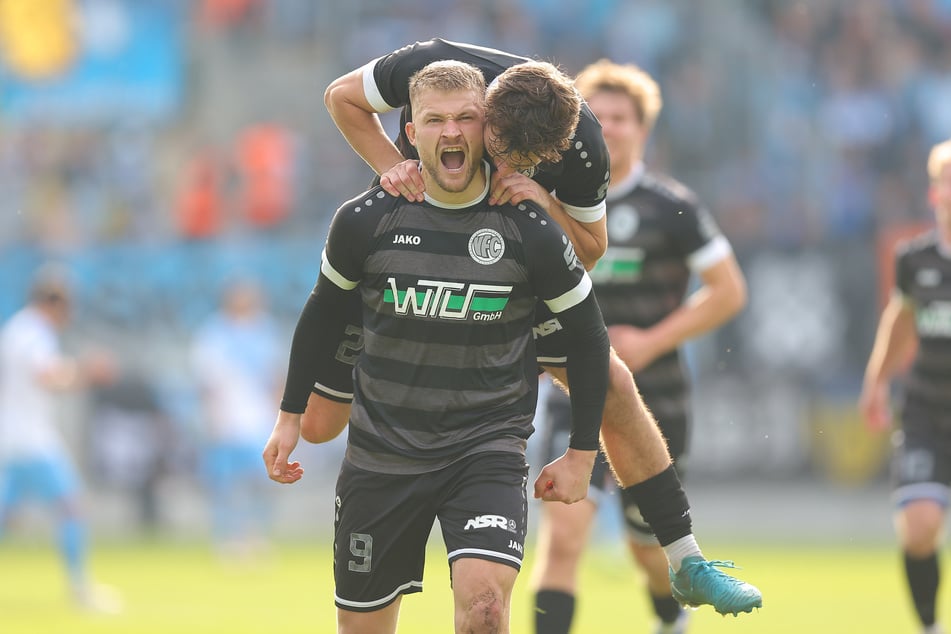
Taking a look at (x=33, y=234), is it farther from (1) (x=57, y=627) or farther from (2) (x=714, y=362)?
(1) (x=57, y=627)

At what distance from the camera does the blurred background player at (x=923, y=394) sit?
8.16 meters

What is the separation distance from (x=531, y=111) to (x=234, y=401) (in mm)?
10602

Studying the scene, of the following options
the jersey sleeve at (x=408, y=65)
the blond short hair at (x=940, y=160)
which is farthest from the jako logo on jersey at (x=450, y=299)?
the blond short hair at (x=940, y=160)

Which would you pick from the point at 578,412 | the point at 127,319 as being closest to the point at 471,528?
the point at 578,412

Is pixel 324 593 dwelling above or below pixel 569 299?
above

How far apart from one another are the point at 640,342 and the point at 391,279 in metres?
2.32

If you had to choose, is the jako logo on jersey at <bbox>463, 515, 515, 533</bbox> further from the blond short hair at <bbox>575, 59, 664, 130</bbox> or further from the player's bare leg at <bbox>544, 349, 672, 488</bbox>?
the blond short hair at <bbox>575, 59, 664, 130</bbox>

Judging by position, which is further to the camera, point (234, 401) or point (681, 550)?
point (234, 401)

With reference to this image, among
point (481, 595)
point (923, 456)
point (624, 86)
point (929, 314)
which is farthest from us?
point (929, 314)

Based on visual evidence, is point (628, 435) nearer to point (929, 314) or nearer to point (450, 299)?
point (450, 299)

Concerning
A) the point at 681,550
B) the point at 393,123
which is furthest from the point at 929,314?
the point at 393,123

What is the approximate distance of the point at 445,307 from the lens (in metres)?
5.32

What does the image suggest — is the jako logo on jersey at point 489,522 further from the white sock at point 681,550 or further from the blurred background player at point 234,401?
the blurred background player at point 234,401

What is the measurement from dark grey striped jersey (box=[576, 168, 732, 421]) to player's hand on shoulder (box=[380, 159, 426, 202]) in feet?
7.84
